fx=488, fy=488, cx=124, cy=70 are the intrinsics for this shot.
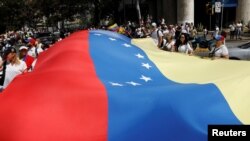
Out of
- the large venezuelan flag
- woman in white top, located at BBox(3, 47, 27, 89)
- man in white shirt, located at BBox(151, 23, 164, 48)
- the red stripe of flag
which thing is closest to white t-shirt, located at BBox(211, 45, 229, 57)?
woman in white top, located at BBox(3, 47, 27, 89)

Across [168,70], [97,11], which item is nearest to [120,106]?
[168,70]

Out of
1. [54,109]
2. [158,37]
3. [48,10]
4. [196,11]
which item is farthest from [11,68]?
[48,10]

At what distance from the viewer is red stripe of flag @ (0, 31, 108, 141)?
4.32m

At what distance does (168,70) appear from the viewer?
281 inches

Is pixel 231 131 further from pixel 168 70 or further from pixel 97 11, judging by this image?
pixel 97 11

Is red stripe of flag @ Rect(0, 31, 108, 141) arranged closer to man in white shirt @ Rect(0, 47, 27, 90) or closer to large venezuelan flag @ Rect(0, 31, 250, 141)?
large venezuelan flag @ Rect(0, 31, 250, 141)

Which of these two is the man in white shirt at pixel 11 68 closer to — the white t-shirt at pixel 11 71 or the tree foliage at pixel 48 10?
the white t-shirt at pixel 11 71

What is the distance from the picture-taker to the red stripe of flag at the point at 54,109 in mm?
4320

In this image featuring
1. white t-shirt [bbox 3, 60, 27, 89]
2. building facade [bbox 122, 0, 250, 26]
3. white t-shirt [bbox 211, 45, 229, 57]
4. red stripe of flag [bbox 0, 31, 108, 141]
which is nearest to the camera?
red stripe of flag [bbox 0, 31, 108, 141]

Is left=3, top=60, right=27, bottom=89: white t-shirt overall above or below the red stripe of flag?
below

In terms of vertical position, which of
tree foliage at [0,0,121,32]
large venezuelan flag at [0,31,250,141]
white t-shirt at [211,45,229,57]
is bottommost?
tree foliage at [0,0,121,32]

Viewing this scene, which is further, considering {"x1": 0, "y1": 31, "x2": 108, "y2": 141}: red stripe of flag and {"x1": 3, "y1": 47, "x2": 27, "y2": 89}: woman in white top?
{"x1": 3, "y1": 47, "x2": 27, "y2": 89}: woman in white top

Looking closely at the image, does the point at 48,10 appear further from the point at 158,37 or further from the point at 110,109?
the point at 110,109

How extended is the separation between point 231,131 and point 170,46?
28.9 ft
